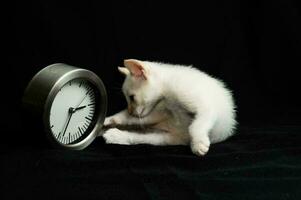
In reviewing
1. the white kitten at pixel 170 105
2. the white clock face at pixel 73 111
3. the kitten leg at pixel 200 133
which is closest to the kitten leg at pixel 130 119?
the white kitten at pixel 170 105

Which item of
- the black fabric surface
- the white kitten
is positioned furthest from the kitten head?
the black fabric surface

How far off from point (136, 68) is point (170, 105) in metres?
0.20

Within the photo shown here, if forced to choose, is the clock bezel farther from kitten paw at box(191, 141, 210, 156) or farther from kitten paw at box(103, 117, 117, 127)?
kitten paw at box(191, 141, 210, 156)

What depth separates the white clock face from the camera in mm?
1608

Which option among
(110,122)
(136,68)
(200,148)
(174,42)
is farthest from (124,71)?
(200,148)

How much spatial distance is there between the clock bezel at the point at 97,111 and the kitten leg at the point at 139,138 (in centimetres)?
6

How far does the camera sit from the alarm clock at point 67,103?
1.54 m

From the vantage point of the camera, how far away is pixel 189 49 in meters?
2.06

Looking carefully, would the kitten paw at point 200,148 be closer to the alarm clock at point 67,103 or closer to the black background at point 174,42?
the alarm clock at point 67,103

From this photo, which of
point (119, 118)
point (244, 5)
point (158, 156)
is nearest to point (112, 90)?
point (119, 118)

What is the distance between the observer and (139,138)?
69.7 inches

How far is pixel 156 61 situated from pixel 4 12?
0.67 metres

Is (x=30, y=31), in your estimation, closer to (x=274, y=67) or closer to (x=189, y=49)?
(x=189, y=49)

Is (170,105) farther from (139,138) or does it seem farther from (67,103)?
(67,103)
